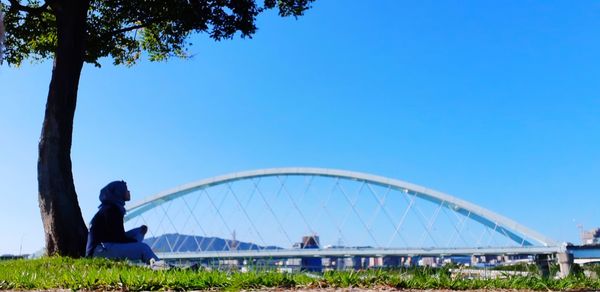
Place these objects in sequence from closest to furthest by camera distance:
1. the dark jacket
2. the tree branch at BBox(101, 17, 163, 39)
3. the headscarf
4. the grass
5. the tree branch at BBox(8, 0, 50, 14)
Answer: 1. the grass
2. the dark jacket
3. the headscarf
4. the tree branch at BBox(8, 0, 50, 14)
5. the tree branch at BBox(101, 17, 163, 39)

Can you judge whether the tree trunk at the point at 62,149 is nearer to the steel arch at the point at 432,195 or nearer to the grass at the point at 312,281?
the grass at the point at 312,281

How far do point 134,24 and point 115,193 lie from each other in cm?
752

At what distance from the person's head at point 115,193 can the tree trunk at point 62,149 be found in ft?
3.49

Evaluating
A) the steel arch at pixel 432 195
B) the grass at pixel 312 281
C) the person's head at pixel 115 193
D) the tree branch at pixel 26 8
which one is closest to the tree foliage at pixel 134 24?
the tree branch at pixel 26 8

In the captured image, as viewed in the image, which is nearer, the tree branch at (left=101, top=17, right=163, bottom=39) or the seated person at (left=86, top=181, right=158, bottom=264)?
the seated person at (left=86, top=181, right=158, bottom=264)

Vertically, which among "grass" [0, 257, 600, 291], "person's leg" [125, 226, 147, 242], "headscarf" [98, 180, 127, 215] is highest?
"headscarf" [98, 180, 127, 215]

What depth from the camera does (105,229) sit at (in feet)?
34.5

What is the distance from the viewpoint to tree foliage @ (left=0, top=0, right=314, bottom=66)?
14578 mm

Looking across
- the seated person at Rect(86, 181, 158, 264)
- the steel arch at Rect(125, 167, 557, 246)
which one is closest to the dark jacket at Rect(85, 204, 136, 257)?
the seated person at Rect(86, 181, 158, 264)

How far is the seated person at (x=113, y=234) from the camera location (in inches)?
404

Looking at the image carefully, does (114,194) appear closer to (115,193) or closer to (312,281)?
(115,193)

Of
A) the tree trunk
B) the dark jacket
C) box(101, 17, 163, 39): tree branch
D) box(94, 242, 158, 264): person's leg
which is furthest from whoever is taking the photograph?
box(101, 17, 163, 39): tree branch

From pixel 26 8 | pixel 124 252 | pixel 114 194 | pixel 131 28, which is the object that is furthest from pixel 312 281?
pixel 26 8

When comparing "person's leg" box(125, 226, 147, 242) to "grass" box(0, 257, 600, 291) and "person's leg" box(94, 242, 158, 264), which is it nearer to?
"person's leg" box(94, 242, 158, 264)
